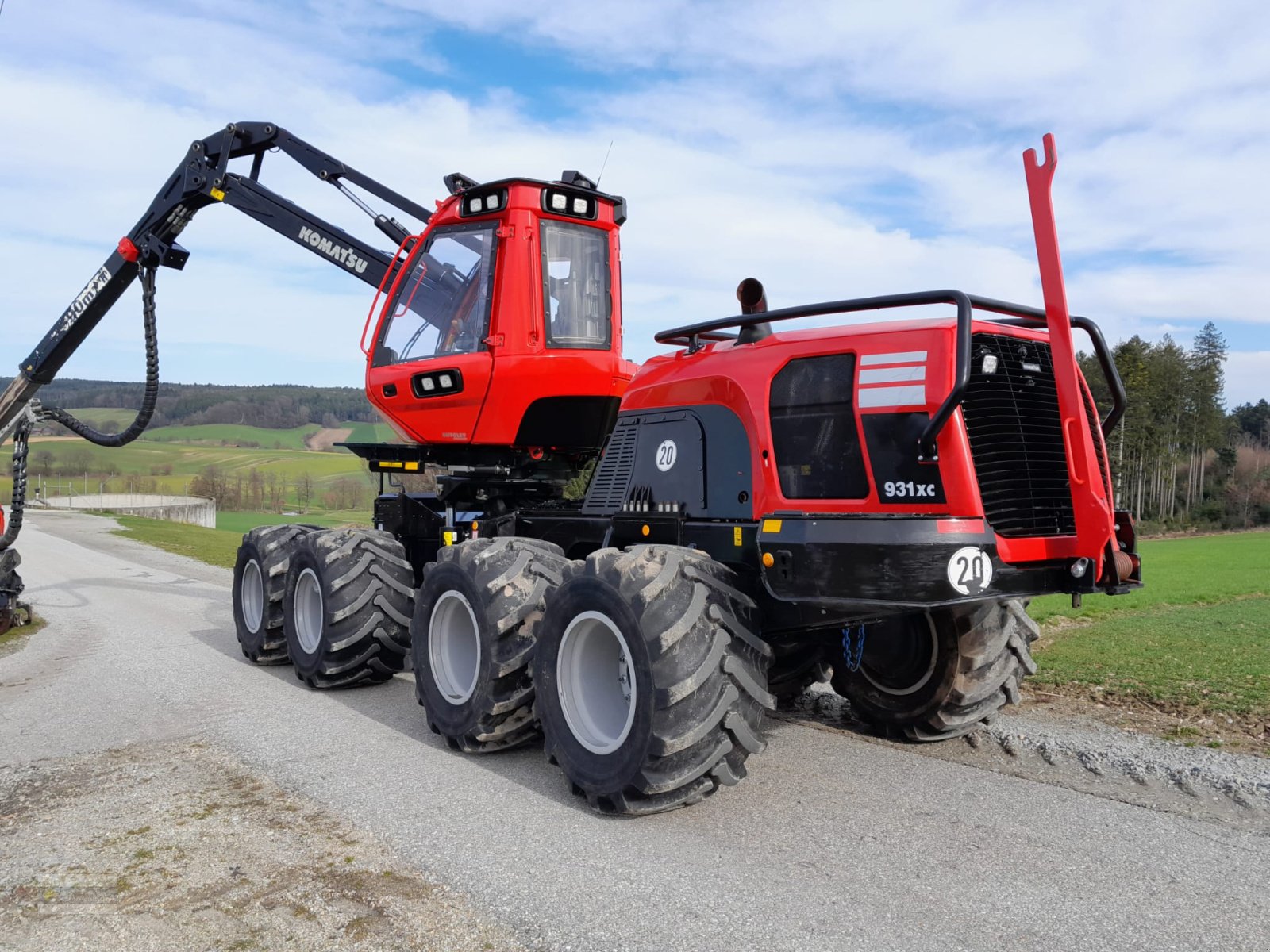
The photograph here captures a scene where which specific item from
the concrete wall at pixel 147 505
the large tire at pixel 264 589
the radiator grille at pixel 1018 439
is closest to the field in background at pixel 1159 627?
the large tire at pixel 264 589

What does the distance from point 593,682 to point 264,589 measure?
14.5 ft

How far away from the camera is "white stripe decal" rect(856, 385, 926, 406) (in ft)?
14.5

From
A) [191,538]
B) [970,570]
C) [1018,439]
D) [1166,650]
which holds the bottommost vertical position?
[1166,650]

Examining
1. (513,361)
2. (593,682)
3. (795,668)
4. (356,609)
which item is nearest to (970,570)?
(593,682)

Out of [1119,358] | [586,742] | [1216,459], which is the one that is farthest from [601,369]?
[1216,459]

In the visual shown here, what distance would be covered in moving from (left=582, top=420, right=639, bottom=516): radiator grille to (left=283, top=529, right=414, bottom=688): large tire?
2154 millimetres

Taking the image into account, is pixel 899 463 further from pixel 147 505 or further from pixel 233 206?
pixel 147 505

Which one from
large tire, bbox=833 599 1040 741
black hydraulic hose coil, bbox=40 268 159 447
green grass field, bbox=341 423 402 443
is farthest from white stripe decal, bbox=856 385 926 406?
black hydraulic hose coil, bbox=40 268 159 447

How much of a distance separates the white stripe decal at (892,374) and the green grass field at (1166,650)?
391 cm

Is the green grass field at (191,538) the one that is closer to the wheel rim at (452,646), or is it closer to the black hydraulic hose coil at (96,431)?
the black hydraulic hose coil at (96,431)

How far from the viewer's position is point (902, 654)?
19.4 ft

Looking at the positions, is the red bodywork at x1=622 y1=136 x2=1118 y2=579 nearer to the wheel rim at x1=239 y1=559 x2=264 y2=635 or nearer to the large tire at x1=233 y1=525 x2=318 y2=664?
the large tire at x1=233 y1=525 x2=318 y2=664

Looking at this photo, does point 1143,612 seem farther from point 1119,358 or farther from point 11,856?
point 1119,358

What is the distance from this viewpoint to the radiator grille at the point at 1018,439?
453 centimetres
